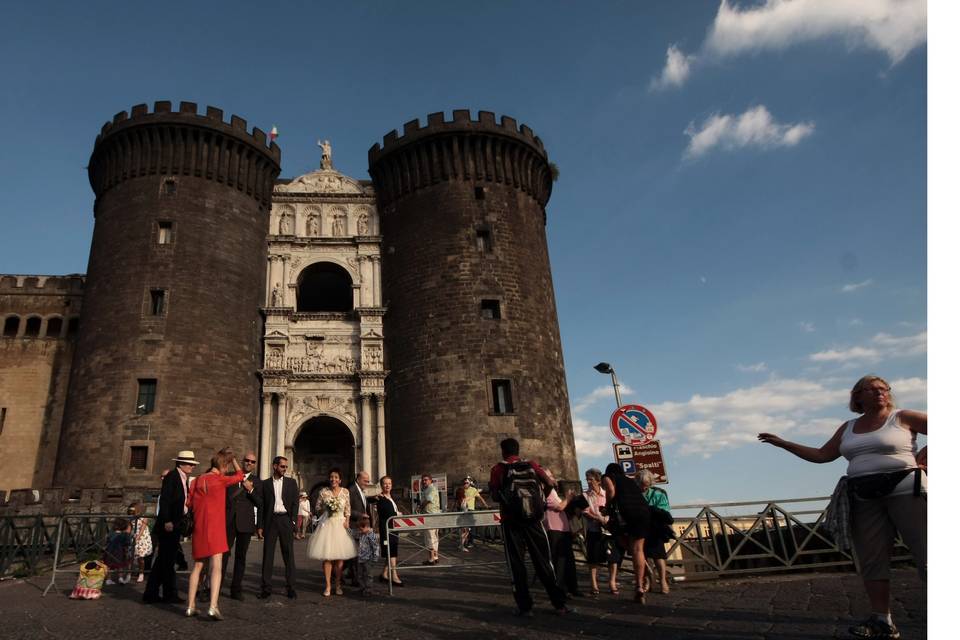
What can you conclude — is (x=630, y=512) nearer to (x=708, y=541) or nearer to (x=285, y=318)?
(x=708, y=541)

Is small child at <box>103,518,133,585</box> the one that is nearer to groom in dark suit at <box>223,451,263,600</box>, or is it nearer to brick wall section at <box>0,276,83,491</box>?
groom in dark suit at <box>223,451,263,600</box>

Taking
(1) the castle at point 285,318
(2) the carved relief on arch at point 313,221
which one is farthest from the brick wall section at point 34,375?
(2) the carved relief on arch at point 313,221

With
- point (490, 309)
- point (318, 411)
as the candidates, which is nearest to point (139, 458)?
point (318, 411)

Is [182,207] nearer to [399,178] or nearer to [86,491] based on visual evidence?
[399,178]

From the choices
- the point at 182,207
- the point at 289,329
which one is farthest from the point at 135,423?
the point at 182,207

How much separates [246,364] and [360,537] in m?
17.6

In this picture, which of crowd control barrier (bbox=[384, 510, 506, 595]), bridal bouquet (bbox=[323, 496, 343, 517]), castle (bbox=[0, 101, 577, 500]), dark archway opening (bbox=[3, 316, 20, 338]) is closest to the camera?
crowd control barrier (bbox=[384, 510, 506, 595])

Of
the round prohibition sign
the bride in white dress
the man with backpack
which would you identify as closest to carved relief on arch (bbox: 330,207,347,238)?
the round prohibition sign

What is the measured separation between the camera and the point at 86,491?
768 inches

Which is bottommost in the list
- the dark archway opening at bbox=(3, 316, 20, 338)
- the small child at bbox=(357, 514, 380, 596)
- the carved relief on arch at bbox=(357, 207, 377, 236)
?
the small child at bbox=(357, 514, 380, 596)

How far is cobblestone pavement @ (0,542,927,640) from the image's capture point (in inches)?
224

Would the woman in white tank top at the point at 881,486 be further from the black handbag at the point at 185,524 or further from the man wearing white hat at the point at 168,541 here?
the man wearing white hat at the point at 168,541

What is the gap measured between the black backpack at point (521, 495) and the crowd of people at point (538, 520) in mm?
11

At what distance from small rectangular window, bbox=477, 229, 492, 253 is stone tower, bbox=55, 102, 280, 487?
9.03 meters
